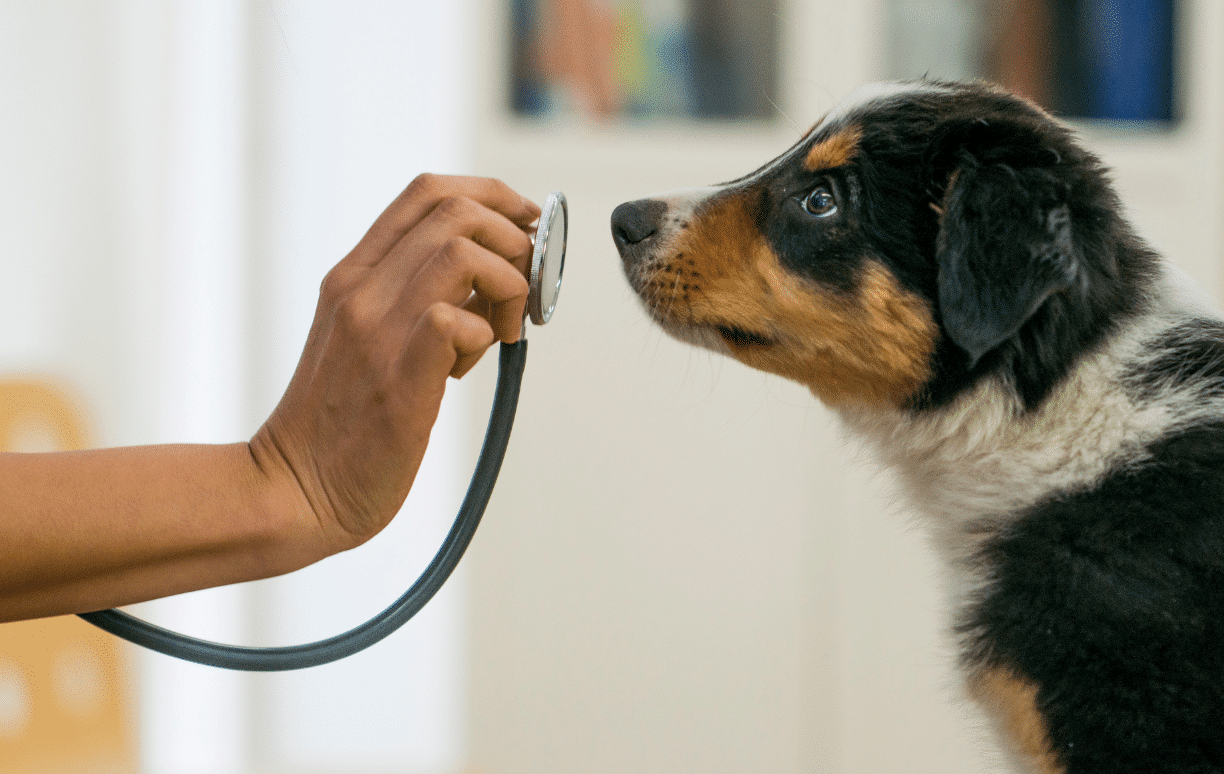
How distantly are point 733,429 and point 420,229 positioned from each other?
1.39m

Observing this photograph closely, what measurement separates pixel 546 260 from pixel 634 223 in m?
0.29

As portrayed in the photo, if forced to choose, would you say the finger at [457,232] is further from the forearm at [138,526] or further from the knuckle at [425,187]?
the forearm at [138,526]

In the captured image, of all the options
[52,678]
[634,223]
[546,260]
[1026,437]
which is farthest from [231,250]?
[1026,437]

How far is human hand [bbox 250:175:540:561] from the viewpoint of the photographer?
Answer: 635 millimetres

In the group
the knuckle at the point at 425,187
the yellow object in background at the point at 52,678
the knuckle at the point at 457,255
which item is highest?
the knuckle at the point at 425,187

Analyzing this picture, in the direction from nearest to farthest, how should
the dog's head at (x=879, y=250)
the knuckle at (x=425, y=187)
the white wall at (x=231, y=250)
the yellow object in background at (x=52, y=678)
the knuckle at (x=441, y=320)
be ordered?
the knuckle at (x=441, y=320), the knuckle at (x=425, y=187), the dog's head at (x=879, y=250), the yellow object in background at (x=52, y=678), the white wall at (x=231, y=250)

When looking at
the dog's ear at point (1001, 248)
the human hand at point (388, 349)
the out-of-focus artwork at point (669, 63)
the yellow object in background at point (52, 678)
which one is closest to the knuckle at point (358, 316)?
the human hand at point (388, 349)

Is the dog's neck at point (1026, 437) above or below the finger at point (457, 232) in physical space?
below

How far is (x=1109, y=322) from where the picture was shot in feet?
2.81

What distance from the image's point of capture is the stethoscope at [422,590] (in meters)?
0.65

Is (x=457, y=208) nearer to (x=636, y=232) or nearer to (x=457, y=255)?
(x=457, y=255)

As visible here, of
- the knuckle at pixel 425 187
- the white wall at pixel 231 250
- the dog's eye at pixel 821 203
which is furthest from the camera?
the white wall at pixel 231 250

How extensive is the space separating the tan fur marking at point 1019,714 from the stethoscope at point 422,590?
0.45 metres

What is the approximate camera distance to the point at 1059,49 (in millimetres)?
2111
